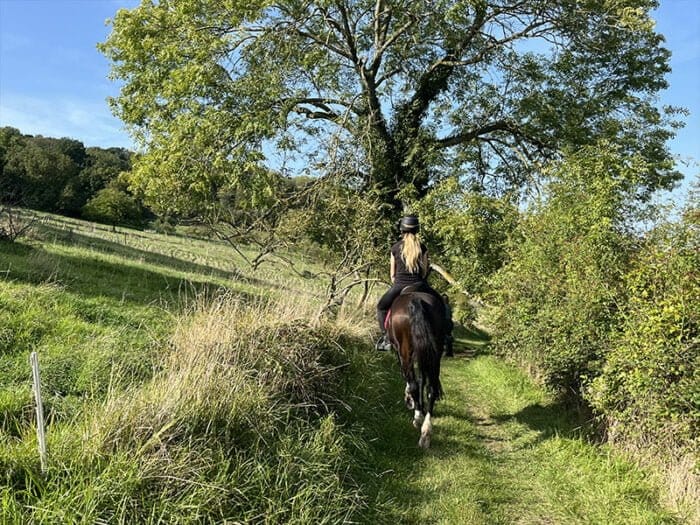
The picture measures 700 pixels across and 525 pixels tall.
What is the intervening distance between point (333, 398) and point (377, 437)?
0.73 m

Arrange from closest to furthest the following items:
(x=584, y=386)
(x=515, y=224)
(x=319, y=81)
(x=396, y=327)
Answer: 1. (x=396, y=327)
2. (x=584, y=386)
3. (x=515, y=224)
4. (x=319, y=81)

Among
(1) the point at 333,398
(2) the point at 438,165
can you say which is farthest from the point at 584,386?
(2) the point at 438,165

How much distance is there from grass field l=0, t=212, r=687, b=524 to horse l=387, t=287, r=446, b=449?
391mm

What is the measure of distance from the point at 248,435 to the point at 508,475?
3.12 m

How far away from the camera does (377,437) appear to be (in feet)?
19.8

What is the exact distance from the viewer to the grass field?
130 inches

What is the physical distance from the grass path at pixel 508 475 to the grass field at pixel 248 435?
0.02 metres

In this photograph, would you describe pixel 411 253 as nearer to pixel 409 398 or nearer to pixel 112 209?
pixel 409 398

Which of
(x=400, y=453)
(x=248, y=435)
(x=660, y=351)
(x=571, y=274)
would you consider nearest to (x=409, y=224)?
(x=571, y=274)

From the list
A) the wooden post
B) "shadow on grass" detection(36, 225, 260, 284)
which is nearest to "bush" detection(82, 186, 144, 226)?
"shadow on grass" detection(36, 225, 260, 284)

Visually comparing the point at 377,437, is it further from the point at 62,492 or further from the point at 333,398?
the point at 62,492

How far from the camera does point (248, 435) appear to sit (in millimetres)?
4387

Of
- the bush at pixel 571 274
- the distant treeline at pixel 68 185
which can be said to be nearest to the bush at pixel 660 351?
the bush at pixel 571 274

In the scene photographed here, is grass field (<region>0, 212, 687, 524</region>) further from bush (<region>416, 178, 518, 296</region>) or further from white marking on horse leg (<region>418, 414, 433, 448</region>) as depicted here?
bush (<region>416, 178, 518, 296</region>)
